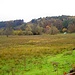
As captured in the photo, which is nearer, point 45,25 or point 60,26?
point 60,26

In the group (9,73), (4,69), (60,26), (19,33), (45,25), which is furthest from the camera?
(45,25)

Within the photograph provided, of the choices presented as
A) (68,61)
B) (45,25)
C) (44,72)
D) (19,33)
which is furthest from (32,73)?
(45,25)

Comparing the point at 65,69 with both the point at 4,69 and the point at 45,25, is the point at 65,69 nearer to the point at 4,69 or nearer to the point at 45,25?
the point at 4,69

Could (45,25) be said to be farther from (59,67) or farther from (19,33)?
(59,67)

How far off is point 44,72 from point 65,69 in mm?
2057

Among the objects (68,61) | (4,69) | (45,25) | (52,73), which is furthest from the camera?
(45,25)

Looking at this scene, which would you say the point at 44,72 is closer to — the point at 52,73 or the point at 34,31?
the point at 52,73

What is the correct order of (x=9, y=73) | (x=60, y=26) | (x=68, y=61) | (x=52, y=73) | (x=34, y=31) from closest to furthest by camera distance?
(x=52, y=73)
(x=9, y=73)
(x=68, y=61)
(x=34, y=31)
(x=60, y=26)

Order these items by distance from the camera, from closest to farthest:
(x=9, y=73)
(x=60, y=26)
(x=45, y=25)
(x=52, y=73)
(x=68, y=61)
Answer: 1. (x=52, y=73)
2. (x=9, y=73)
3. (x=68, y=61)
4. (x=60, y=26)
5. (x=45, y=25)

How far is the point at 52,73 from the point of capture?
18328mm

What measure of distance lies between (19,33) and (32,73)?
97.9 metres

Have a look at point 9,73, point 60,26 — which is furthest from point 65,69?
point 60,26

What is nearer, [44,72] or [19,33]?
[44,72]

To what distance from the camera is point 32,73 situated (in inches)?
746
